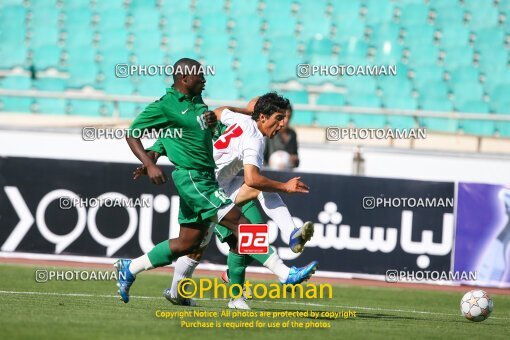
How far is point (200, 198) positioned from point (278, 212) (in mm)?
1348

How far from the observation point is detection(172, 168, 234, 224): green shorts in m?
8.66

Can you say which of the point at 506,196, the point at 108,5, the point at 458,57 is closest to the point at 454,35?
the point at 458,57

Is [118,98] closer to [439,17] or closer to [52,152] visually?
[52,152]

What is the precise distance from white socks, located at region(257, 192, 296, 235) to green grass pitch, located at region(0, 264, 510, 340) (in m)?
0.89

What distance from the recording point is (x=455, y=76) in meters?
20.2

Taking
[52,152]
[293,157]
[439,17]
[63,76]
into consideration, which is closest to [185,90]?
[293,157]

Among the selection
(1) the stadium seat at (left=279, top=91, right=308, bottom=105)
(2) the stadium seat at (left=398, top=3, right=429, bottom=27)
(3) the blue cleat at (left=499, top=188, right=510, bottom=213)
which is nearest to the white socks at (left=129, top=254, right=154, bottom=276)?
(3) the blue cleat at (left=499, top=188, right=510, bottom=213)

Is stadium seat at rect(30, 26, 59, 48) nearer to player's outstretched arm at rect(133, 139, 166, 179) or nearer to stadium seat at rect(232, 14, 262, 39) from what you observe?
stadium seat at rect(232, 14, 262, 39)

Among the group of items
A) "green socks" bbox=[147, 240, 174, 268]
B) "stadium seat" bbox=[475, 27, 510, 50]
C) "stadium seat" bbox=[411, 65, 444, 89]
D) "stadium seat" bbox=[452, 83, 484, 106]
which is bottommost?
"green socks" bbox=[147, 240, 174, 268]

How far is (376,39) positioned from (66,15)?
7.07 meters

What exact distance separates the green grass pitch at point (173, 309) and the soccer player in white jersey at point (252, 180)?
477mm

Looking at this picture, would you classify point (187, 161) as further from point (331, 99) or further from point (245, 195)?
point (331, 99)

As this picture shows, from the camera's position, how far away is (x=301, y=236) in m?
8.91

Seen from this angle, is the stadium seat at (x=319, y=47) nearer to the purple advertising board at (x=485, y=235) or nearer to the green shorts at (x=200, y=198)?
the purple advertising board at (x=485, y=235)
